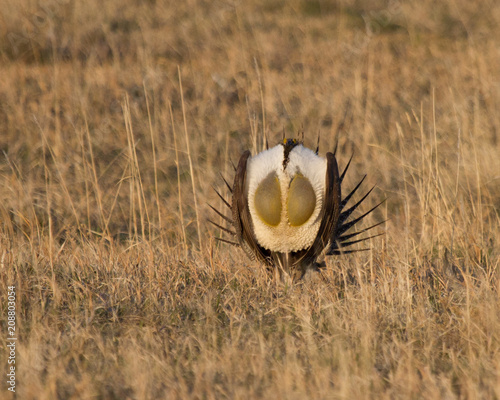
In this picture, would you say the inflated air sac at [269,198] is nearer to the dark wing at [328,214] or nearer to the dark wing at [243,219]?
the dark wing at [243,219]

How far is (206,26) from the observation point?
8.05 metres

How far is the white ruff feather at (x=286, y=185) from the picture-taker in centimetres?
260

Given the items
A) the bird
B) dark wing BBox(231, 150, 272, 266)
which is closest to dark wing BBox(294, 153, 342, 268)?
the bird

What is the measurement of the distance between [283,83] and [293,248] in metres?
4.31

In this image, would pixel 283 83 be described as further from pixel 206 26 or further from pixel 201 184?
pixel 201 184

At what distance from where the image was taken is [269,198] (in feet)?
8.51

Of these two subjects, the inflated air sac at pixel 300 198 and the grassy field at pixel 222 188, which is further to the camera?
the inflated air sac at pixel 300 198

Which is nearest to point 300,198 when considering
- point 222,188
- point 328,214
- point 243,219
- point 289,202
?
point 289,202

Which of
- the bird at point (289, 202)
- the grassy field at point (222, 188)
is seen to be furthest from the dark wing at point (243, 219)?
the grassy field at point (222, 188)

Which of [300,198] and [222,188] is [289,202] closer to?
[300,198]

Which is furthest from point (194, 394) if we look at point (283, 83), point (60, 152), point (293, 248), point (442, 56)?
point (442, 56)

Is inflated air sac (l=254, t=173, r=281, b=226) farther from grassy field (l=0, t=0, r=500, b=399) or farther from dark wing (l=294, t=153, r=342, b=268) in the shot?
grassy field (l=0, t=0, r=500, b=399)

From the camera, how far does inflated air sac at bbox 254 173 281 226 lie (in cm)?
260

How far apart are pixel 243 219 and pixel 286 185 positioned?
0.25 meters
